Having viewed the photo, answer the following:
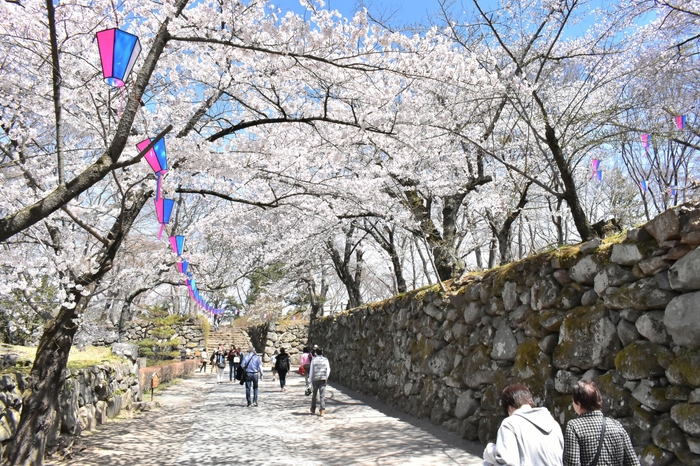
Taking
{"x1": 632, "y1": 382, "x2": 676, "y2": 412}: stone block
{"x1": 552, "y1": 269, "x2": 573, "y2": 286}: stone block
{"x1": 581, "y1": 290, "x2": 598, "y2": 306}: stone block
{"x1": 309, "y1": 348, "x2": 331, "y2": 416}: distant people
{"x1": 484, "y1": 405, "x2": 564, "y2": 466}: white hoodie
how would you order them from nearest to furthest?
{"x1": 484, "y1": 405, "x2": 564, "y2": 466}: white hoodie
{"x1": 632, "y1": 382, "x2": 676, "y2": 412}: stone block
{"x1": 581, "y1": 290, "x2": 598, "y2": 306}: stone block
{"x1": 552, "y1": 269, "x2": 573, "y2": 286}: stone block
{"x1": 309, "y1": 348, "x2": 331, "y2": 416}: distant people

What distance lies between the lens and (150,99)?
6926 millimetres

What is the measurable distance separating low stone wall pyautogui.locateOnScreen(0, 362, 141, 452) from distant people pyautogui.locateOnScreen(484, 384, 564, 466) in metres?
4.92

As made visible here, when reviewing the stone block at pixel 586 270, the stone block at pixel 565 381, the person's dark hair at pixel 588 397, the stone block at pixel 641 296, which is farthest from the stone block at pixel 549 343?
the person's dark hair at pixel 588 397

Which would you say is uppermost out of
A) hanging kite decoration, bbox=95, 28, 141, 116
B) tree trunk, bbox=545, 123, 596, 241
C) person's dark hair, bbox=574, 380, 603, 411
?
hanging kite decoration, bbox=95, 28, 141, 116

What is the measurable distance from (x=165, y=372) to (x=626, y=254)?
14413 mm

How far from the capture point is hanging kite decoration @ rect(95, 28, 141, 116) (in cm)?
382

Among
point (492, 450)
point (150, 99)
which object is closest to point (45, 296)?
point (150, 99)

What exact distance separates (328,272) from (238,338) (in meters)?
11.8

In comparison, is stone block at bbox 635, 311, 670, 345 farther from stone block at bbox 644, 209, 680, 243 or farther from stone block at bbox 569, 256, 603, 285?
stone block at bbox 569, 256, 603, 285

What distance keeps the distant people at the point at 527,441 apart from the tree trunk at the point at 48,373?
4.54 m

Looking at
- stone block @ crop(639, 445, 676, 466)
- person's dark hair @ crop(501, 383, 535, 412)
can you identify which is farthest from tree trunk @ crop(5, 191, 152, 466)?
stone block @ crop(639, 445, 676, 466)

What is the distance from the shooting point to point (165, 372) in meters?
14.9

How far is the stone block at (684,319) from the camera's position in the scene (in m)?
3.01

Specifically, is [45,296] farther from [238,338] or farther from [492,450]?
[238,338]
